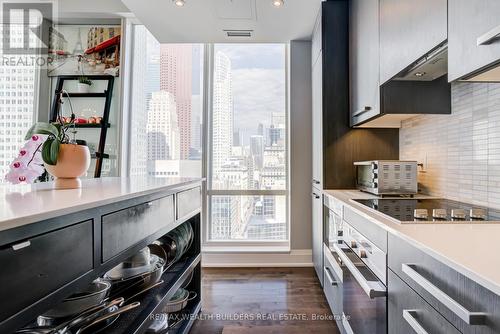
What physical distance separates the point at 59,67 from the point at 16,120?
827 millimetres

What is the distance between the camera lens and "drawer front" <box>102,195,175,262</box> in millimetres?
875

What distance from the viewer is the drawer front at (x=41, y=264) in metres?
0.53

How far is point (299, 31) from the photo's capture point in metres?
2.88

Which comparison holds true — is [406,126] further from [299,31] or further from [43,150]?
[43,150]

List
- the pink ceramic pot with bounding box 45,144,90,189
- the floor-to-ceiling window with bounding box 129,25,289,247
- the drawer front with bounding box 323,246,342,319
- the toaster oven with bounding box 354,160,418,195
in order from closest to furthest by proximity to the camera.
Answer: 1. the pink ceramic pot with bounding box 45,144,90,189
2. the drawer front with bounding box 323,246,342,319
3. the toaster oven with bounding box 354,160,418,195
4. the floor-to-ceiling window with bounding box 129,25,289,247

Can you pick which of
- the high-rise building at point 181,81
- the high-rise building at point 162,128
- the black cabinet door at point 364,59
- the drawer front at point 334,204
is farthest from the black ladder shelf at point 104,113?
the black cabinet door at point 364,59

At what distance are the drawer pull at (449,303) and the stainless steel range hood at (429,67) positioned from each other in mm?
945

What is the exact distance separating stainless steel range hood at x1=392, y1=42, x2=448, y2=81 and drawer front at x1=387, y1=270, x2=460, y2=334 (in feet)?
3.24

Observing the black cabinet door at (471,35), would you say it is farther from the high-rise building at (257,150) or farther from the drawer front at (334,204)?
the high-rise building at (257,150)

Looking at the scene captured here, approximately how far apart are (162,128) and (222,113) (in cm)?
77

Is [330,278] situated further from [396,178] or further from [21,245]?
[21,245]

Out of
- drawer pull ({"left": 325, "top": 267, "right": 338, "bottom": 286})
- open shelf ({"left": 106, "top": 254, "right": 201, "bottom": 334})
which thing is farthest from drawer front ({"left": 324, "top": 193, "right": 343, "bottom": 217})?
open shelf ({"left": 106, "top": 254, "right": 201, "bottom": 334})

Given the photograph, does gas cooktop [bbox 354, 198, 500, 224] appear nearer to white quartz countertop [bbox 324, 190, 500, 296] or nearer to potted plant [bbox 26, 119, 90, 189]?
white quartz countertop [bbox 324, 190, 500, 296]

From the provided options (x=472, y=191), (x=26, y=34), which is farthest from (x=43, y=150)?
(x=26, y=34)
